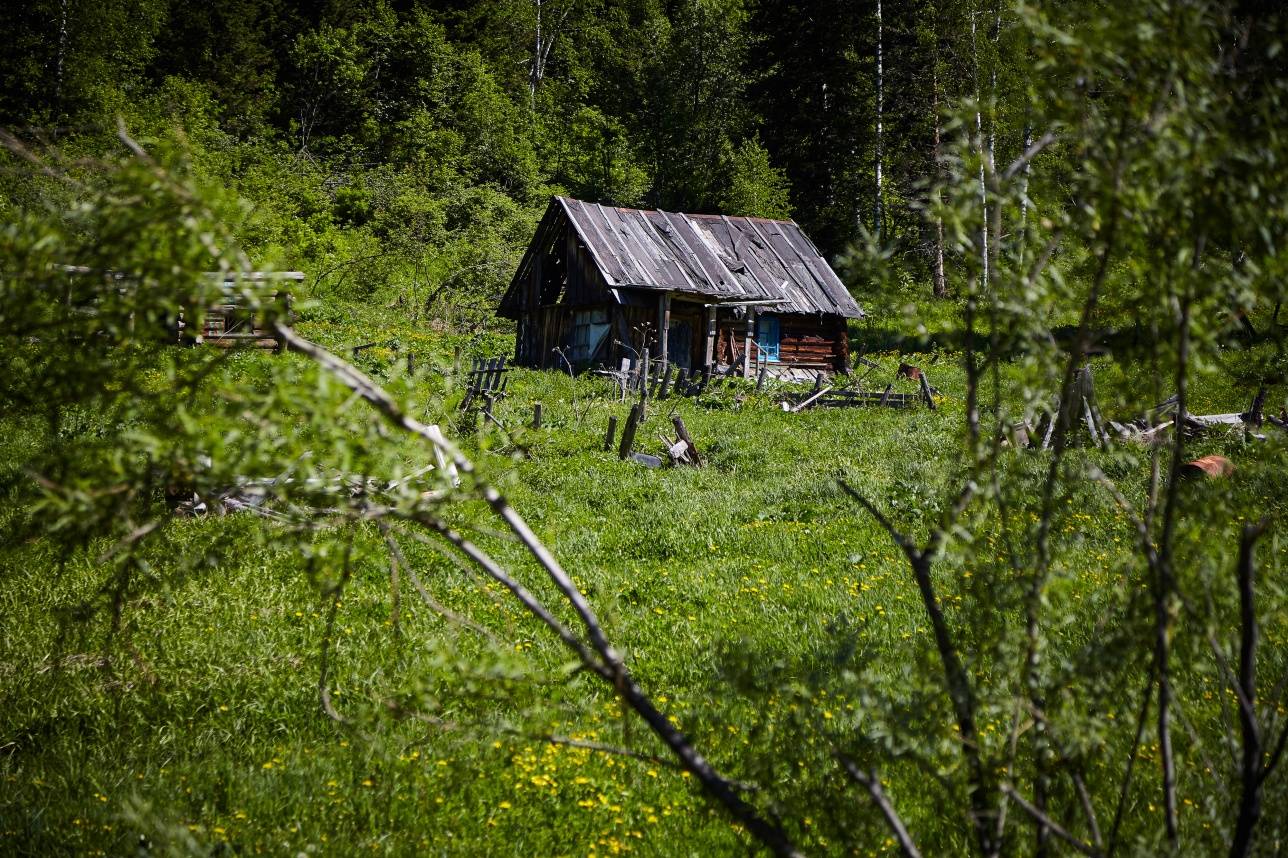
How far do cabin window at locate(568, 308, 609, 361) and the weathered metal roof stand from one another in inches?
74.9

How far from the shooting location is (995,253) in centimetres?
247

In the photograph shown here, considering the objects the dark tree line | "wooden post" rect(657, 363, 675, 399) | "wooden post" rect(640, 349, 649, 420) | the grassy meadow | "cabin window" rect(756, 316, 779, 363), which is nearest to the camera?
the grassy meadow

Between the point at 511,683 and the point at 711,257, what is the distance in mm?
22846

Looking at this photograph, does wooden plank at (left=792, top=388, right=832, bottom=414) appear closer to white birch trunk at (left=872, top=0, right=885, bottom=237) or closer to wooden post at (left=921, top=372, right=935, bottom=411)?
wooden post at (left=921, top=372, right=935, bottom=411)

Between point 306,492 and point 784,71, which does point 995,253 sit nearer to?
point 306,492

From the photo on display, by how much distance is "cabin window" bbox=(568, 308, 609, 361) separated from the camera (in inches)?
922

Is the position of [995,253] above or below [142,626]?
above

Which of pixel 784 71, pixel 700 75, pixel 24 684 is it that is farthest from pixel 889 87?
pixel 24 684

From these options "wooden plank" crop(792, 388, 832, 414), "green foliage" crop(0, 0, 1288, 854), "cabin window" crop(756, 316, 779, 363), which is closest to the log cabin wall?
"cabin window" crop(756, 316, 779, 363)

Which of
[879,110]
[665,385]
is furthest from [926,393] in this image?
[879,110]

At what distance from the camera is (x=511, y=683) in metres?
2.20

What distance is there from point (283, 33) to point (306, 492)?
2116 inches

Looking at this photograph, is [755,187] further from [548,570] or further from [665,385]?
[548,570]

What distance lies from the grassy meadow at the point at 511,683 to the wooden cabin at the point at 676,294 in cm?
1357
